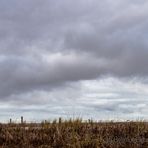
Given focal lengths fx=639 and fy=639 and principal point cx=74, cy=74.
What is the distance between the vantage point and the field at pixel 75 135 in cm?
3100

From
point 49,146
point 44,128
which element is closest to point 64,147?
point 49,146

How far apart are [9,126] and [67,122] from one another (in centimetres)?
312

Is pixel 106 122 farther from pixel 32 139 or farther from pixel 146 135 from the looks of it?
pixel 32 139

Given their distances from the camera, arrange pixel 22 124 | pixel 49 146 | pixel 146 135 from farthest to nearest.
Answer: pixel 22 124 < pixel 146 135 < pixel 49 146

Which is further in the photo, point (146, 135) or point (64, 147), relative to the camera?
point (146, 135)

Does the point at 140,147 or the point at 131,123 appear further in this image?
the point at 131,123

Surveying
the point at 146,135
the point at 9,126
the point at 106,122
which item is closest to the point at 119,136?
the point at 146,135

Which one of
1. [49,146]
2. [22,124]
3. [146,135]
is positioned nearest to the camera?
[49,146]

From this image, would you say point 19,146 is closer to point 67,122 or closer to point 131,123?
point 67,122

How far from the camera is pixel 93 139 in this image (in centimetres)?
3120

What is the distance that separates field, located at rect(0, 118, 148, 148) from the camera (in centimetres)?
3100

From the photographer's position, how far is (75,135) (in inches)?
1248

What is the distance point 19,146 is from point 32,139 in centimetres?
77

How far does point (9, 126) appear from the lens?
113 feet
